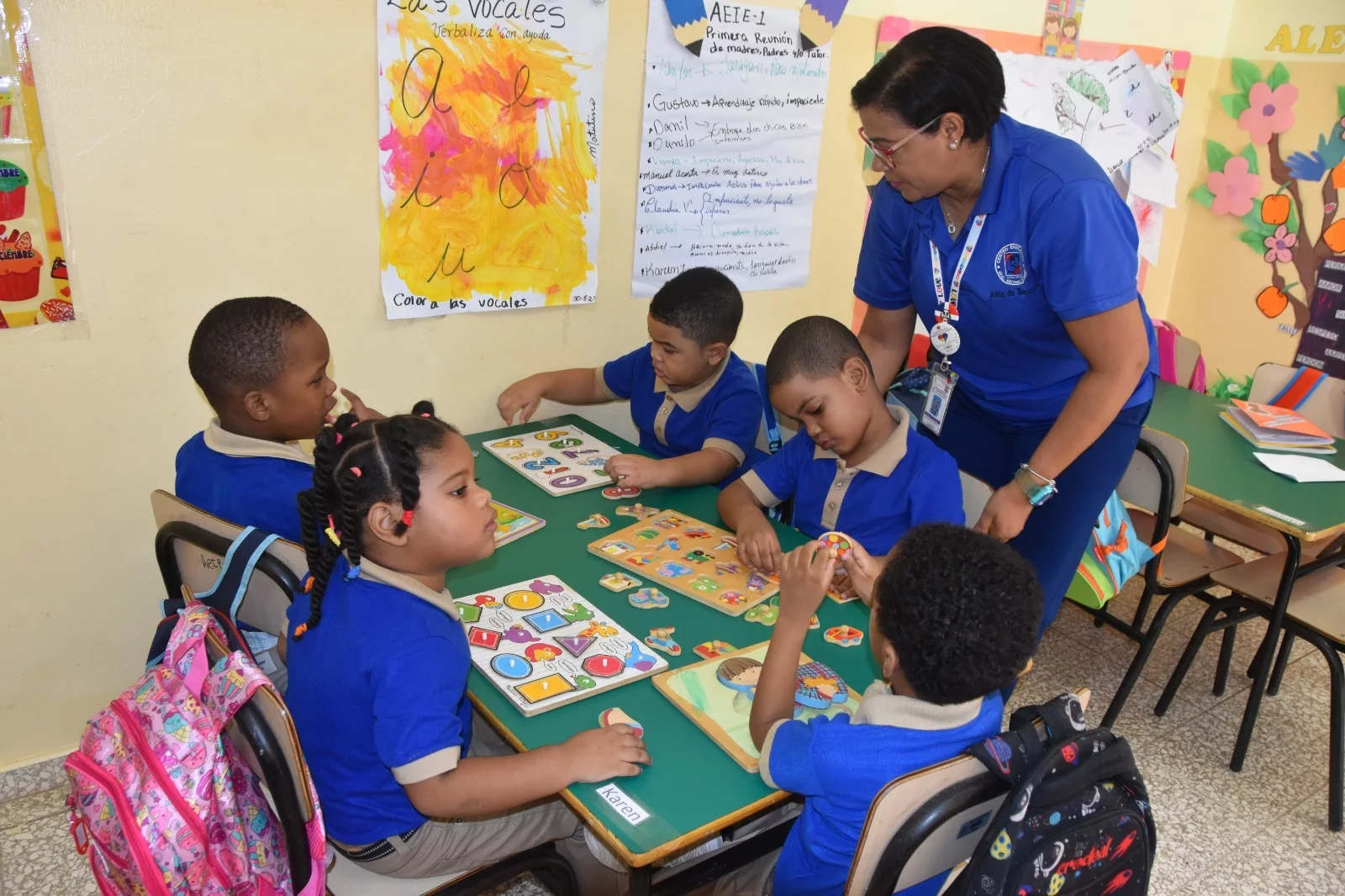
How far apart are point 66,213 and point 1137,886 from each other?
7.62ft

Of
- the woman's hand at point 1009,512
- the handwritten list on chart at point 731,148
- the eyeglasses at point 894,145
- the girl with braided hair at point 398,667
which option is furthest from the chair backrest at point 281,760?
the handwritten list on chart at point 731,148

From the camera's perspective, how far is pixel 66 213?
2.01 m

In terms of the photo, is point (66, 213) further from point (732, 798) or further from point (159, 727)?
point (732, 798)

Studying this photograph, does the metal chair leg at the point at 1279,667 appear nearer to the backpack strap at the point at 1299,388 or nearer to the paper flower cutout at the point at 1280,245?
the backpack strap at the point at 1299,388

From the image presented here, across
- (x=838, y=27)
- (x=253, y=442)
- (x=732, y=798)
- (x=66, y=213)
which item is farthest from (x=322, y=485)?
(x=838, y=27)

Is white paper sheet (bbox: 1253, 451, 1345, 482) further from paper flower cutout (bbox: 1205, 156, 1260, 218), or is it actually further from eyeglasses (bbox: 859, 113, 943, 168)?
paper flower cutout (bbox: 1205, 156, 1260, 218)

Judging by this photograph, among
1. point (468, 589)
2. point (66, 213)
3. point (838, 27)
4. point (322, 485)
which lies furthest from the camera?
point (838, 27)

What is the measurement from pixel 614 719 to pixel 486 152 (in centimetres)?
165

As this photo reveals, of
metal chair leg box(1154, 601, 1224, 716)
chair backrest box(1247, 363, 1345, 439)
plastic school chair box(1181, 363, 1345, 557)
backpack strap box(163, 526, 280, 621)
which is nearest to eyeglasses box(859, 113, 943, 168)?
backpack strap box(163, 526, 280, 621)

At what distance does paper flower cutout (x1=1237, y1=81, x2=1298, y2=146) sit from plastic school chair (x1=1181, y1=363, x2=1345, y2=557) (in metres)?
1.33

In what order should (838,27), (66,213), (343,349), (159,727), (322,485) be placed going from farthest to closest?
1. (838,27)
2. (343,349)
3. (66,213)
4. (322,485)
5. (159,727)

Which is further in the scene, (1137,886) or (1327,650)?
(1327,650)

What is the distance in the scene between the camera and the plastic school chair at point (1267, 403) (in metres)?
3.12

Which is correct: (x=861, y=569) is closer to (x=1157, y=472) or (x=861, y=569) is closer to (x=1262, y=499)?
(x=1157, y=472)
